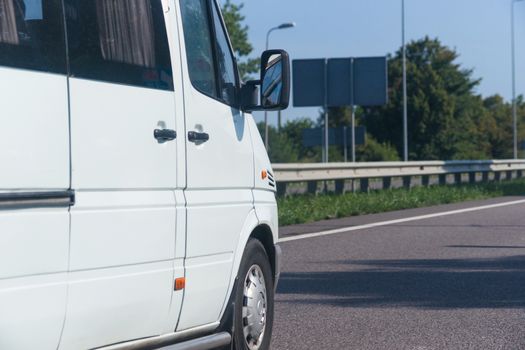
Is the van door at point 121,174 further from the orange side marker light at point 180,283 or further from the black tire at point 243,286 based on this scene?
the black tire at point 243,286

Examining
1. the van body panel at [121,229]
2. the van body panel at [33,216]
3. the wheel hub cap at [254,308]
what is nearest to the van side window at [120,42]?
the van body panel at [33,216]

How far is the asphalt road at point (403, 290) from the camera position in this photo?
24.7 ft

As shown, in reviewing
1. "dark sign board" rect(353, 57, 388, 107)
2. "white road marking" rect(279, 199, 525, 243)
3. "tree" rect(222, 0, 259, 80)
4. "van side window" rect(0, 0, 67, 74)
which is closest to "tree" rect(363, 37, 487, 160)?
"tree" rect(222, 0, 259, 80)

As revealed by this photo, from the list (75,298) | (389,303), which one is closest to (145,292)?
(75,298)

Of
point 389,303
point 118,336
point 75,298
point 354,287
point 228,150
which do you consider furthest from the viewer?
point 354,287

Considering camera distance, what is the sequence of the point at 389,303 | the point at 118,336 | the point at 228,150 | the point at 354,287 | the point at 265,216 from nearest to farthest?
the point at 118,336
the point at 228,150
the point at 265,216
the point at 389,303
the point at 354,287

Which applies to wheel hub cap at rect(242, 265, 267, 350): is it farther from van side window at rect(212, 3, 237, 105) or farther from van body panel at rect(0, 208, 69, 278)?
van body panel at rect(0, 208, 69, 278)

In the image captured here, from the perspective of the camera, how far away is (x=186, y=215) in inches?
214

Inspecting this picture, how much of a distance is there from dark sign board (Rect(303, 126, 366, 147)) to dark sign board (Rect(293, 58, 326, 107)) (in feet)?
7.80

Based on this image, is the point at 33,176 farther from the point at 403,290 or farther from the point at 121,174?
the point at 403,290

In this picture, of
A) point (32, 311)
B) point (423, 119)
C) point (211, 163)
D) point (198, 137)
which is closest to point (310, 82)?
point (211, 163)

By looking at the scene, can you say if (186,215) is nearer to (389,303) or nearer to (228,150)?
(228,150)

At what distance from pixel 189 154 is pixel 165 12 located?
716 millimetres

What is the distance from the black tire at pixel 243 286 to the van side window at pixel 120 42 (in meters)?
1.31
